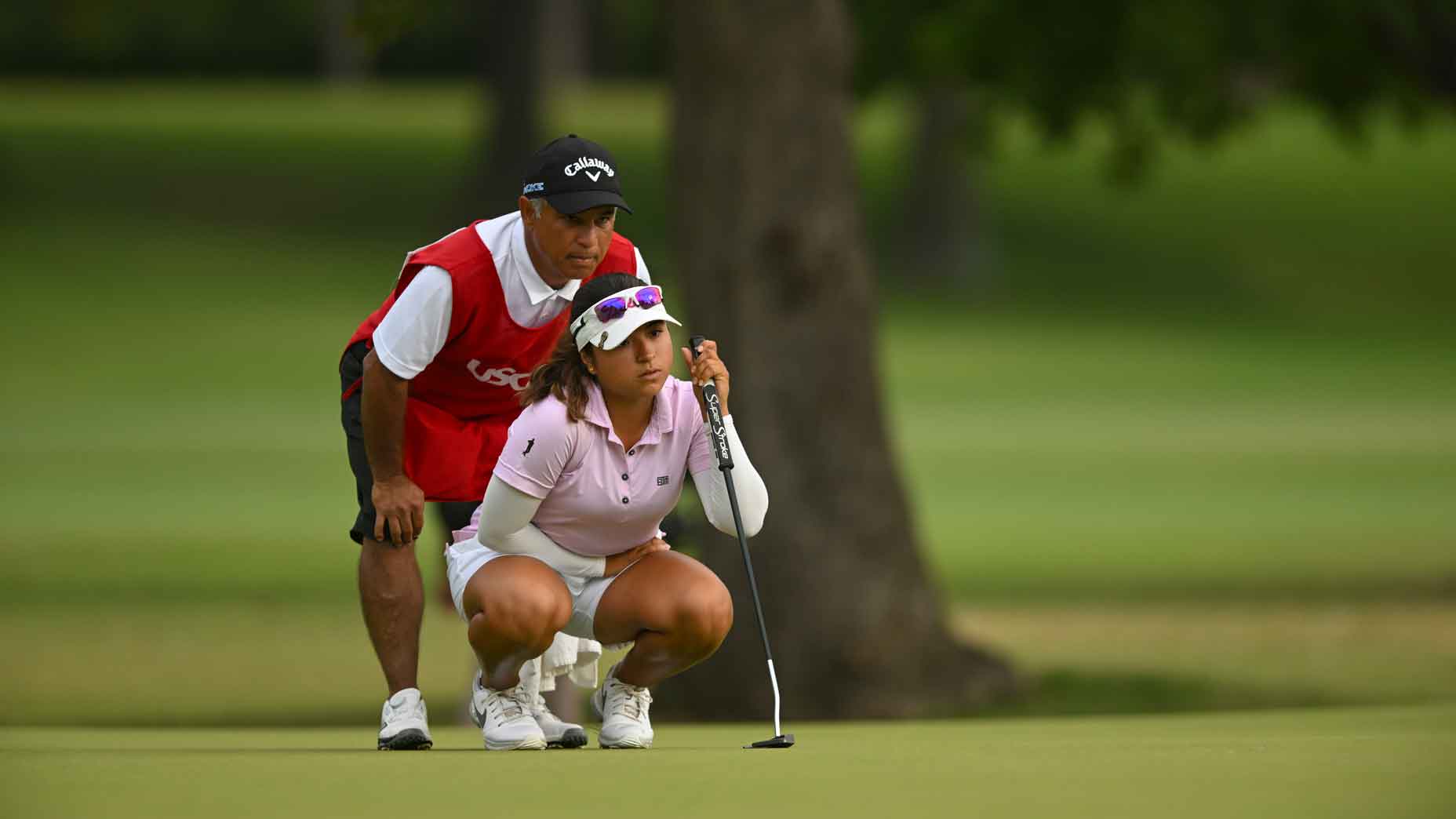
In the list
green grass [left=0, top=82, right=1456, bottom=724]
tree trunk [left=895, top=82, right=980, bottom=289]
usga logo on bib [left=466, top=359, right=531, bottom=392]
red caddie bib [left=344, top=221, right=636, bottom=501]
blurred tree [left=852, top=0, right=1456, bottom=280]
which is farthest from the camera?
tree trunk [left=895, top=82, right=980, bottom=289]

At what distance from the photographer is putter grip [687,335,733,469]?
627 centimetres

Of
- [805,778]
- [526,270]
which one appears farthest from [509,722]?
[805,778]

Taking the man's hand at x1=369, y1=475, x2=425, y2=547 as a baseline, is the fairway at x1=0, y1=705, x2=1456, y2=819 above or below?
below

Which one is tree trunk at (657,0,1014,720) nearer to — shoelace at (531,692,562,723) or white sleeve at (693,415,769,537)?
shoelace at (531,692,562,723)

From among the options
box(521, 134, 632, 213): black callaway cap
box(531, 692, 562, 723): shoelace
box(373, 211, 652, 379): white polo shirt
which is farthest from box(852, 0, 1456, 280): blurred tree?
box(531, 692, 562, 723): shoelace

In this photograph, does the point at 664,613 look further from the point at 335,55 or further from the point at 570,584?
the point at 335,55

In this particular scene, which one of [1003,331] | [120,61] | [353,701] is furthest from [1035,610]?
[120,61]

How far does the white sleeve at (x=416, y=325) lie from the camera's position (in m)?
6.61

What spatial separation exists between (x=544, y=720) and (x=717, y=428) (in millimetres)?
1040

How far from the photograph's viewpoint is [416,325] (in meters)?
6.62

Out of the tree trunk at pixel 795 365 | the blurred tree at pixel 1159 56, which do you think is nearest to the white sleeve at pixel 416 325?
the tree trunk at pixel 795 365

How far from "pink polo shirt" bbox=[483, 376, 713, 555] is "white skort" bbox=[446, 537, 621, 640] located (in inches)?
3.2

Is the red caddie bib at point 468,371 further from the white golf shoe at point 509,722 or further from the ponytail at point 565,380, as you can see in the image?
the white golf shoe at point 509,722

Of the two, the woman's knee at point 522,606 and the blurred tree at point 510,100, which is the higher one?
the blurred tree at point 510,100
